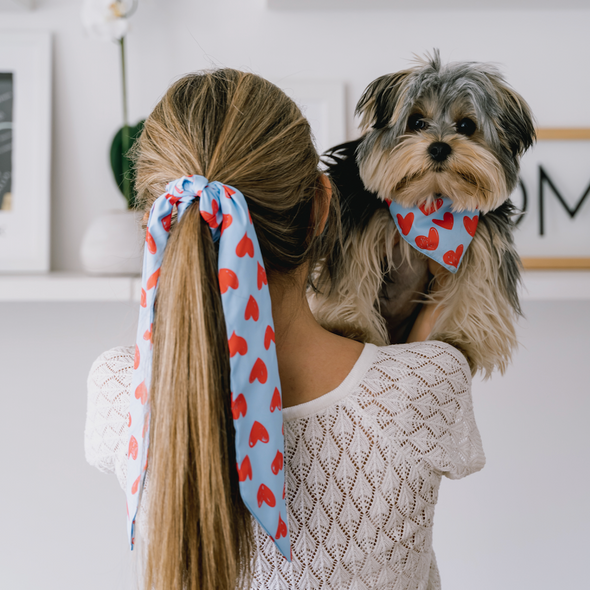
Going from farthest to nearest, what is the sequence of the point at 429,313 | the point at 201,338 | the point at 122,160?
the point at 122,160 → the point at 429,313 → the point at 201,338

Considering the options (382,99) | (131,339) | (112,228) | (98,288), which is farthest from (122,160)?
(382,99)

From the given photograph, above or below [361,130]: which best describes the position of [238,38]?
above

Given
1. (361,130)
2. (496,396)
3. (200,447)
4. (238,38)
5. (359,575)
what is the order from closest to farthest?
(200,447) → (359,575) → (361,130) → (238,38) → (496,396)

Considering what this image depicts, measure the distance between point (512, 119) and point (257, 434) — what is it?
667mm

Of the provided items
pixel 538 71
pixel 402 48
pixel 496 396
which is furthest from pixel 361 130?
pixel 496 396

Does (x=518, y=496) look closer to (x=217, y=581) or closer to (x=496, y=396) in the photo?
(x=496, y=396)

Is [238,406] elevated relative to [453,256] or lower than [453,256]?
lower

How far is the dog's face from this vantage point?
840 millimetres

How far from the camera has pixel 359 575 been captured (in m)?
0.68

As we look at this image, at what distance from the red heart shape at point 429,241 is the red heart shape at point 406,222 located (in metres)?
0.03

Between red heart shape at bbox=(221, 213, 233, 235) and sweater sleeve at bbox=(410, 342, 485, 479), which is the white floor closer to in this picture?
sweater sleeve at bbox=(410, 342, 485, 479)

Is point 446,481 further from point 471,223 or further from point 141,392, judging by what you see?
point 141,392

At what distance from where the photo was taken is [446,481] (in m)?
→ 1.75

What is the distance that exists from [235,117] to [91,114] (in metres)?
1.21
